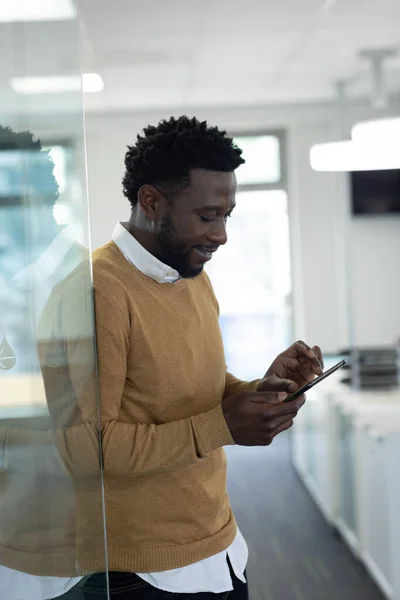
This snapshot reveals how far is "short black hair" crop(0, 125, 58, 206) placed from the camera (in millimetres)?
744

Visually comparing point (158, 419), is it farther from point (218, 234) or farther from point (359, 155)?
point (359, 155)

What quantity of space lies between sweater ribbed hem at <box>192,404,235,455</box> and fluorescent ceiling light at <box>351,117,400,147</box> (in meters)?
1.22

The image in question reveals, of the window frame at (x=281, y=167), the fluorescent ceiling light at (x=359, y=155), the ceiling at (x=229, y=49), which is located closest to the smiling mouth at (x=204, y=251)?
the fluorescent ceiling light at (x=359, y=155)

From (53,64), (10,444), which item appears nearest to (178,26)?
(53,64)

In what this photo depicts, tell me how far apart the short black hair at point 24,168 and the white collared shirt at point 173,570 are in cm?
21

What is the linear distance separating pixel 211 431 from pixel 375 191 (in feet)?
11.2

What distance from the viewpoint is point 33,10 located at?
2.56ft

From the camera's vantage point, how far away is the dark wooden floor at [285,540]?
2559 mm

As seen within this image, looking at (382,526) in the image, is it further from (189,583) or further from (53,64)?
(53,64)

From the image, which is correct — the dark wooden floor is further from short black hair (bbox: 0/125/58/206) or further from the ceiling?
short black hair (bbox: 0/125/58/206)

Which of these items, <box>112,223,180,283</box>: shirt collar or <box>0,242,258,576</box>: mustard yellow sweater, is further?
<box>112,223,180,283</box>: shirt collar

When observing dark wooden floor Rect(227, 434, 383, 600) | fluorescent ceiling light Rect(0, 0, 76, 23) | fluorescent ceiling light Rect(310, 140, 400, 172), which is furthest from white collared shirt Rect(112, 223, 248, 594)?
dark wooden floor Rect(227, 434, 383, 600)

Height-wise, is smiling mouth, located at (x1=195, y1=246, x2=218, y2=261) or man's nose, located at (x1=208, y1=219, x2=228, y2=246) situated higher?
man's nose, located at (x1=208, y1=219, x2=228, y2=246)

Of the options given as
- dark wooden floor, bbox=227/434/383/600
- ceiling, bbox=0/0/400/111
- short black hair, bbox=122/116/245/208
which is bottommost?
dark wooden floor, bbox=227/434/383/600
